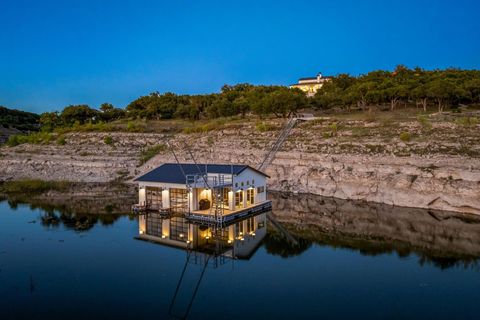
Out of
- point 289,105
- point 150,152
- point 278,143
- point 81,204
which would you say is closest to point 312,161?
point 278,143

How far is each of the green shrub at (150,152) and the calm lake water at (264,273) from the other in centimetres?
2557

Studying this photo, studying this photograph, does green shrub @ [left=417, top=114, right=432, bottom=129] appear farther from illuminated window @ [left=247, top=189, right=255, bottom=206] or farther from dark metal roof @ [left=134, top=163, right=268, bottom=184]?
illuminated window @ [left=247, top=189, right=255, bottom=206]

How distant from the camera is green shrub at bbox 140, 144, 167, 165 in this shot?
2292 inches

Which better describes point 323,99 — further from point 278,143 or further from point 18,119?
point 18,119

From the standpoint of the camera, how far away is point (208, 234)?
27375 mm

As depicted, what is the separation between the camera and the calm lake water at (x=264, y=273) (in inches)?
631

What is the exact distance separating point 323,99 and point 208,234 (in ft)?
169

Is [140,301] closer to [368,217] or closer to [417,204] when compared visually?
[368,217]

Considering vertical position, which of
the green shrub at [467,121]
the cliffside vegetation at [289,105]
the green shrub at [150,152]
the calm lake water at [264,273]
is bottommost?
the calm lake water at [264,273]

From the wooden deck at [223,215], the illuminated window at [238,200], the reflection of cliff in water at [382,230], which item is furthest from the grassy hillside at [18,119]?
the reflection of cliff in water at [382,230]

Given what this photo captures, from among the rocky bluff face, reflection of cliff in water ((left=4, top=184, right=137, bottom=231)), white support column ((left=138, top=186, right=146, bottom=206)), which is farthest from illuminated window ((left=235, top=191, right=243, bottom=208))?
the rocky bluff face

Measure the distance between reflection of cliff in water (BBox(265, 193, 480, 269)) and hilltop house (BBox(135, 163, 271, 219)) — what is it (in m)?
3.11

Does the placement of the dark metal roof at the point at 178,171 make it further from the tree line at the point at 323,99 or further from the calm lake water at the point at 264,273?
the tree line at the point at 323,99

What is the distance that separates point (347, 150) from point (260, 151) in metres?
11.5
